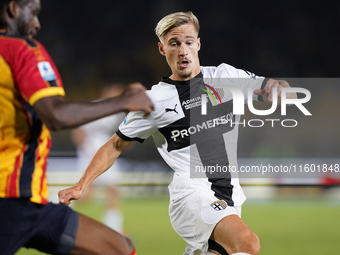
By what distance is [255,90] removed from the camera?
3551 mm

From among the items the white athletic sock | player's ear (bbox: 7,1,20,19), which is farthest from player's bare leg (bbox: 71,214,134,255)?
the white athletic sock

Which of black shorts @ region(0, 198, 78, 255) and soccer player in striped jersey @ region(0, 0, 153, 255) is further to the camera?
black shorts @ region(0, 198, 78, 255)

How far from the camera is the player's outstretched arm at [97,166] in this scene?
2.93 metres

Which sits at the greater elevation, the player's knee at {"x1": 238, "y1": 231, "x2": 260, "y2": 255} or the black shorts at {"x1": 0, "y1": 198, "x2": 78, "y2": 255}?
the black shorts at {"x1": 0, "y1": 198, "x2": 78, "y2": 255}

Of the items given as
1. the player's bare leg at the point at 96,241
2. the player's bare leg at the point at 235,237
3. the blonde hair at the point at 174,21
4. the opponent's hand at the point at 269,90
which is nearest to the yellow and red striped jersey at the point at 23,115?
the player's bare leg at the point at 96,241

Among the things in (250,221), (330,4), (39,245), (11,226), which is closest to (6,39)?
(11,226)

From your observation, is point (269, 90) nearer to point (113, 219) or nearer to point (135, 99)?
point (135, 99)

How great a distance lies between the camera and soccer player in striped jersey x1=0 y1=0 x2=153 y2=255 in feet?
6.33

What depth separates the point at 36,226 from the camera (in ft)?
6.94

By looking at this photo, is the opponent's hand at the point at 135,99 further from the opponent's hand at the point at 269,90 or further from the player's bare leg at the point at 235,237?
the opponent's hand at the point at 269,90

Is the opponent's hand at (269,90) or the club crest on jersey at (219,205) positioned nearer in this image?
the club crest on jersey at (219,205)

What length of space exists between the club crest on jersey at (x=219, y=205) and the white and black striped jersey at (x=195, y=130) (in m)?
0.08

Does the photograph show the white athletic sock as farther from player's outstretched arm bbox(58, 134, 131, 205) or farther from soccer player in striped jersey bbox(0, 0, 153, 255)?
soccer player in striped jersey bbox(0, 0, 153, 255)

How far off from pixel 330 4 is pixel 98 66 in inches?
270
